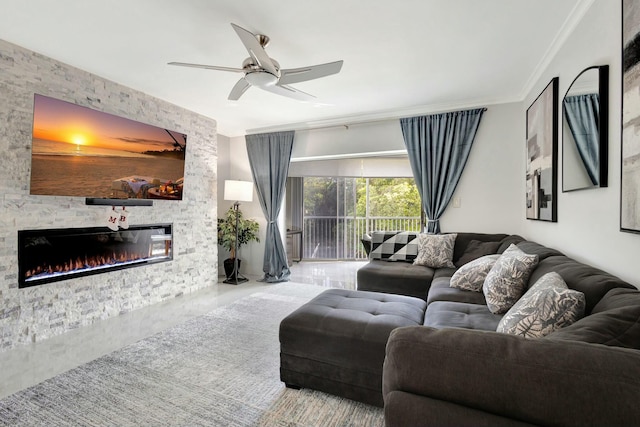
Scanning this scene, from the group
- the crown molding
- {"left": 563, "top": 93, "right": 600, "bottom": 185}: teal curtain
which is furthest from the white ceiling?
{"left": 563, "top": 93, "right": 600, "bottom": 185}: teal curtain

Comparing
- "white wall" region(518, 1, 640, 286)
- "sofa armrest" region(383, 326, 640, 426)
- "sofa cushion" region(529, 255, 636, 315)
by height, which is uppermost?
"white wall" region(518, 1, 640, 286)

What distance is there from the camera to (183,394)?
182 cm

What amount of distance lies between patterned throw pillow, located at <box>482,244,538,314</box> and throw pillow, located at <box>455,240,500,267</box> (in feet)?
3.95

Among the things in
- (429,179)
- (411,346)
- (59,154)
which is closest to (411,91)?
(429,179)

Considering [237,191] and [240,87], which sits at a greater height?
[240,87]

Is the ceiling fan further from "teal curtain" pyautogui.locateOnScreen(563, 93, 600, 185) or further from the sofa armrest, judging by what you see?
the sofa armrest

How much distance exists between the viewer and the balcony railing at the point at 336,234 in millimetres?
6445

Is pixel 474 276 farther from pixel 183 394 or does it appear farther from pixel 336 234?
pixel 336 234

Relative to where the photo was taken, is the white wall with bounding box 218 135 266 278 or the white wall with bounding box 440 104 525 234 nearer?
the white wall with bounding box 440 104 525 234

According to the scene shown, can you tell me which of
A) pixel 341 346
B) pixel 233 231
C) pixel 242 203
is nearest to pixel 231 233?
pixel 233 231

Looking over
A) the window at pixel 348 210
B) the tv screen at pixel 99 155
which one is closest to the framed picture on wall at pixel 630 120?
the tv screen at pixel 99 155

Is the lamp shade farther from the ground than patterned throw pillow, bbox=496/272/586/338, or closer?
farther from the ground

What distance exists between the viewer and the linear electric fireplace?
2.50 m

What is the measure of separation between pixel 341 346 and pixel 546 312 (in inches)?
39.2
